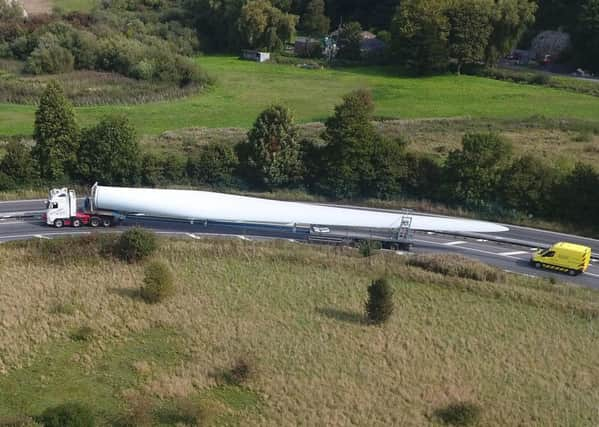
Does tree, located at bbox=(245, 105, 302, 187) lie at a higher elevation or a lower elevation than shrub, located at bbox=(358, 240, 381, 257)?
higher

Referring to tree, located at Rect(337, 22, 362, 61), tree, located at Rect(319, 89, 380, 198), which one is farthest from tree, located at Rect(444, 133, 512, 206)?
tree, located at Rect(337, 22, 362, 61)

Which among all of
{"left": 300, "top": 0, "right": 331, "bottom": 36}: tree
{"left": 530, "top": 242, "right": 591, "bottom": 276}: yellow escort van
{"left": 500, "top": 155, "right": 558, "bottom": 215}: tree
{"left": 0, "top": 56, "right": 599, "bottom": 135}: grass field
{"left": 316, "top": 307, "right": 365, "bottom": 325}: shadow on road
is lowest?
{"left": 316, "top": 307, "right": 365, "bottom": 325}: shadow on road

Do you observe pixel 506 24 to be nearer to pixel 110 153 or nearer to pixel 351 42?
pixel 351 42

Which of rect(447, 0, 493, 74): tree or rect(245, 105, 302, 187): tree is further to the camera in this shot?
rect(447, 0, 493, 74): tree

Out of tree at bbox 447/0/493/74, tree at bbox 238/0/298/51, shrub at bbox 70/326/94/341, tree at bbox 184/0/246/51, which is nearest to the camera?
shrub at bbox 70/326/94/341

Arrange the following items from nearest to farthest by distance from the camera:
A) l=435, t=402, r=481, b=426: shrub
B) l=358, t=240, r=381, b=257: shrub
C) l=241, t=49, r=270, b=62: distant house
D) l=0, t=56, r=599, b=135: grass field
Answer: l=435, t=402, r=481, b=426: shrub
l=358, t=240, r=381, b=257: shrub
l=0, t=56, r=599, b=135: grass field
l=241, t=49, r=270, b=62: distant house

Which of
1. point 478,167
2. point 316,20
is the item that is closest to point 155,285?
point 478,167

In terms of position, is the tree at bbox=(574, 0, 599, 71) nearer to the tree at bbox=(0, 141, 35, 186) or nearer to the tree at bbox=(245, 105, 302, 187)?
the tree at bbox=(245, 105, 302, 187)
